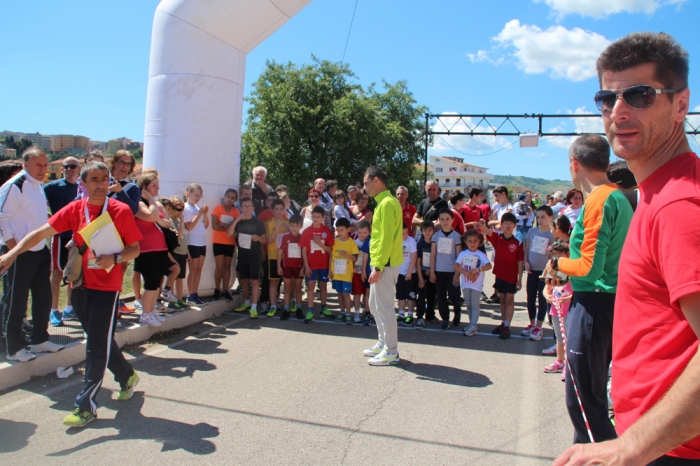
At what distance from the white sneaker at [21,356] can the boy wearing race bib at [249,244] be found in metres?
3.40

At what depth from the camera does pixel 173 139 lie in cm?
753

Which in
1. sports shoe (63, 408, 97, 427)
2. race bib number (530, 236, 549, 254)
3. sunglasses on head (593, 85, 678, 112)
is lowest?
sports shoe (63, 408, 97, 427)

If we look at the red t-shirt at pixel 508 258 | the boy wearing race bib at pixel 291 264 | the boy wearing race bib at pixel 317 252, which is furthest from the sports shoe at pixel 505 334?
the boy wearing race bib at pixel 291 264

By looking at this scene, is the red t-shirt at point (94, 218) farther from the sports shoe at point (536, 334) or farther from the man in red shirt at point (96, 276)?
the sports shoe at point (536, 334)

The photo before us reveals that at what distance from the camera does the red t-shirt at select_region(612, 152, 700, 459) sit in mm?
1200

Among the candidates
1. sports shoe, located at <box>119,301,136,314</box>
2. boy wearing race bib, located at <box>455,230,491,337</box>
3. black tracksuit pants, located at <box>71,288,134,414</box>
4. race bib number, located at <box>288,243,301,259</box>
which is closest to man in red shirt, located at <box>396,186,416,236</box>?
boy wearing race bib, located at <box>455,230,491,337</box>

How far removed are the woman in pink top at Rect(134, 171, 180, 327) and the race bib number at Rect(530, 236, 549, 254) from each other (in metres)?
5.16

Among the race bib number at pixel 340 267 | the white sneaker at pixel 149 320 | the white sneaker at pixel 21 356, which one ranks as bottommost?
the white sneaker at pixel 21 356

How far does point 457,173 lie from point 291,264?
A: 528 ft

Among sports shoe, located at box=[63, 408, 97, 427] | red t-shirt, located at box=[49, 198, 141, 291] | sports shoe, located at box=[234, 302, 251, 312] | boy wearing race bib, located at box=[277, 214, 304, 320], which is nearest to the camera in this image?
sports shoe, located at box=[63, 408, 97, 427]

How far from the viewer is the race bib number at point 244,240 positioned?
25.7 feet

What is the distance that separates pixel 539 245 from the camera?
712cm

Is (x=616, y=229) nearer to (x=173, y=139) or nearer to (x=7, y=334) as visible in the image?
(x=7, y=334)

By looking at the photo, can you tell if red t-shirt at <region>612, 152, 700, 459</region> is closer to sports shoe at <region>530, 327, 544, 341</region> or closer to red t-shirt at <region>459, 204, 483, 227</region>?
sports shoe at <region>530, 327, 544, 341</region>
